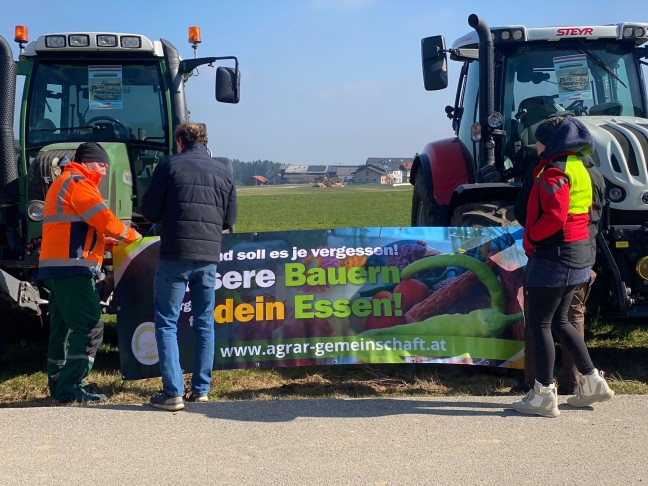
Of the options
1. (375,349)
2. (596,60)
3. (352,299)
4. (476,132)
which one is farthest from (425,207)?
(375,349)

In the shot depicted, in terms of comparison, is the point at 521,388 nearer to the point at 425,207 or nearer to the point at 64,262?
the point at 425,207

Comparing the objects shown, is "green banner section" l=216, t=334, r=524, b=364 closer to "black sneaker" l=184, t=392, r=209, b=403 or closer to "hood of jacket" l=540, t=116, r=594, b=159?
"black sneaker" l=184, t=392, r=209, b=403

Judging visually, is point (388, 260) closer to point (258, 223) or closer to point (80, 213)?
point (80, 213)

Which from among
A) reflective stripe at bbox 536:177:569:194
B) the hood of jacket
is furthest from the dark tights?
the hood of jacket

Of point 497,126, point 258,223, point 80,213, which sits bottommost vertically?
point 258,223

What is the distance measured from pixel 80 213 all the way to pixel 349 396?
2389mm

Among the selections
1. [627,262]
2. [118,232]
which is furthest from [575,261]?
[118,232]

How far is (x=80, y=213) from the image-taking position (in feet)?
20.2

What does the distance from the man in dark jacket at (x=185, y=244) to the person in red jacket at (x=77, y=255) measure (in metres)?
0.45

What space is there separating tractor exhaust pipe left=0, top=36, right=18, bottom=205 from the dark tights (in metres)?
4.91

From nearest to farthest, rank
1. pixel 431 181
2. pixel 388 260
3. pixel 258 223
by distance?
pixel 388 260, pixel 431 181, pixel 258 223

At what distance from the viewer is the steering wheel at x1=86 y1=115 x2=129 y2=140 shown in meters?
8.52

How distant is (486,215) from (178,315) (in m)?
2.79

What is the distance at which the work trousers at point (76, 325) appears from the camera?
6.20m
